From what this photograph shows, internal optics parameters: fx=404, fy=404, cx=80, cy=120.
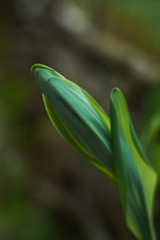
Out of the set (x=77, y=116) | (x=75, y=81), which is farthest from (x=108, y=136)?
(x=75, y=81)

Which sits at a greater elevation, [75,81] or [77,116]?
[77,116]

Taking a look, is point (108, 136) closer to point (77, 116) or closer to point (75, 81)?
point (77, 116)

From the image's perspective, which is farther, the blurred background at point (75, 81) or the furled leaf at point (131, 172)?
the blurred background at point (75, 81)

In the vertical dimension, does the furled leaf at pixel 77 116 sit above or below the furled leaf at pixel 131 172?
above

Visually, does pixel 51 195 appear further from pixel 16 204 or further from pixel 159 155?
pixel 159 155

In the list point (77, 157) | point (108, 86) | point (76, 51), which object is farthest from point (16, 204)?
point (76, 51)

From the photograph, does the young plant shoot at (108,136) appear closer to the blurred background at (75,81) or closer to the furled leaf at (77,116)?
the furled leaf at (77,116)

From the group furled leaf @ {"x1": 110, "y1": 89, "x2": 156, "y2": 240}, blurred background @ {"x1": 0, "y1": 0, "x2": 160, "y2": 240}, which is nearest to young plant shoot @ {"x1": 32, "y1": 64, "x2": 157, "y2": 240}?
furled leaf @ {"x1": 110, "y1": 89, "x2": 156, "y2": 240}

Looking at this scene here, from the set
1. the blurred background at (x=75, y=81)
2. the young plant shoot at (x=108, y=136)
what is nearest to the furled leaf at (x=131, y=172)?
the young plant shoot at (x=108, y=136)
